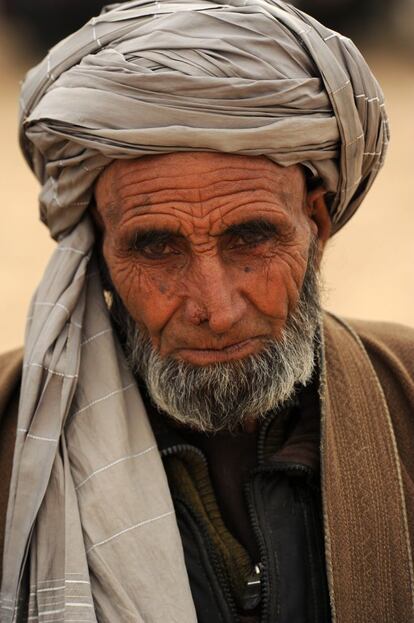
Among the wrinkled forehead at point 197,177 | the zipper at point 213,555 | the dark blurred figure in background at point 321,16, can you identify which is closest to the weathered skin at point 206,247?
the wrinkled forehead at point 197,177

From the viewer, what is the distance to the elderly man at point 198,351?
9.33 ft

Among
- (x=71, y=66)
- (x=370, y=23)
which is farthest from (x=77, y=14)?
(x=71, y=66)

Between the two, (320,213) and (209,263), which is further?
(320,213)

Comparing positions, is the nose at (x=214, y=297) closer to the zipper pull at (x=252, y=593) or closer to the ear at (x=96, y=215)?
the ear at (x=96, y=215)

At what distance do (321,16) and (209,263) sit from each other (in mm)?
11602

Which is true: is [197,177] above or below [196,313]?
above

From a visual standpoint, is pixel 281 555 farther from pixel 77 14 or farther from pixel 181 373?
pixel 77 14

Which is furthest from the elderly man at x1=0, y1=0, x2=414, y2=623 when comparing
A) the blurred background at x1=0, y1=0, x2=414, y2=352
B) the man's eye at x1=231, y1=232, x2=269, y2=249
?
the blurred background at x1=0, y1=0, x2=414, y2=352

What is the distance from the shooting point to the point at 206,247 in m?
2.91

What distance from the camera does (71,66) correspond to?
3.05m

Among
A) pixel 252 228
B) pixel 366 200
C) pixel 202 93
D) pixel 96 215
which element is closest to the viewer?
pixel 202 93

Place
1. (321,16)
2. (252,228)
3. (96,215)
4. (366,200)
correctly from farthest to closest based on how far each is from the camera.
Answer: (321,16) → (366,200) → (96,215) → (252,228)

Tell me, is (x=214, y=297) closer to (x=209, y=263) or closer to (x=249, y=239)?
(x=209, y=263)

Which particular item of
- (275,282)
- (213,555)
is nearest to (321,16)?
(275,282)
